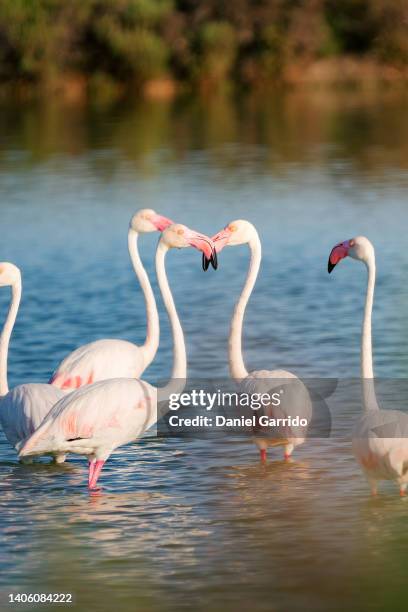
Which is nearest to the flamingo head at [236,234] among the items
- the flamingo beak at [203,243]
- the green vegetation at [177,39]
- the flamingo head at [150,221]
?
the flamingo beak at [203,243]

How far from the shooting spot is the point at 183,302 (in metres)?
14.1

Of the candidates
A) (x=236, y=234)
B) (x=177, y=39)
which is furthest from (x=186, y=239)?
(x=177, y=39)

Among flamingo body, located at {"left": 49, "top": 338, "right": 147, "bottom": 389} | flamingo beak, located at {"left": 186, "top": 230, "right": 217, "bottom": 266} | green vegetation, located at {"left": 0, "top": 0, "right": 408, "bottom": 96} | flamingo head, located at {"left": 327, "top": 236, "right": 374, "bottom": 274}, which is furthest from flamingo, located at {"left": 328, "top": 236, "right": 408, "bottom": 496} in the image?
green vegetation, located at {"left": 0, "top": 0, "right": 408, "bottom": 96}

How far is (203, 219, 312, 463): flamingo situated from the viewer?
8422 mm

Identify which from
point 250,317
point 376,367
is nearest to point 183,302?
point 250,317

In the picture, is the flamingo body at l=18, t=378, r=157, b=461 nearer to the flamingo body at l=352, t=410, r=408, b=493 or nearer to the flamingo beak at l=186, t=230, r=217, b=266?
the flamingo beak at l=186, t=230, r=217, b=266

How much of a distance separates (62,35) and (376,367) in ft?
107

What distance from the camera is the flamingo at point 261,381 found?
8.42 m

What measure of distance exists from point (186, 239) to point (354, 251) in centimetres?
115

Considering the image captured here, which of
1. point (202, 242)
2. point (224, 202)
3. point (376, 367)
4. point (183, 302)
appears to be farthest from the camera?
point (224, 202)

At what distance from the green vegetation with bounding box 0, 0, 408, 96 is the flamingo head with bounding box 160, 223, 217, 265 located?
109ft

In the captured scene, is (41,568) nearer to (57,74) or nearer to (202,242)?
(202,242)

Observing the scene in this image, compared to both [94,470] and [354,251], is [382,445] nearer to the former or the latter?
[354,251]

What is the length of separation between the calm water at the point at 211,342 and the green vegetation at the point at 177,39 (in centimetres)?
1323
